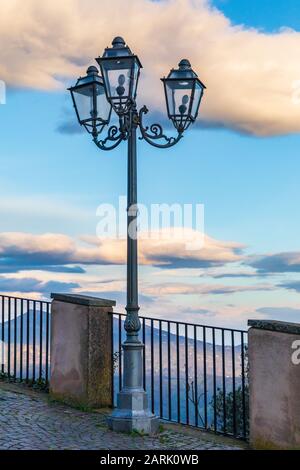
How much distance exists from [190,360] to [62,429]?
2.19 m

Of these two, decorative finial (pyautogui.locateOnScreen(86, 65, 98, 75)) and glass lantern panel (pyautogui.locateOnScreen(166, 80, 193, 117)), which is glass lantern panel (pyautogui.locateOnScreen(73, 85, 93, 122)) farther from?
glass lantern panel (pyautogui.locateOnScreen(166, 80, 193, 117))

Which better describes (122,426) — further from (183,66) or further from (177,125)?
(183,66)

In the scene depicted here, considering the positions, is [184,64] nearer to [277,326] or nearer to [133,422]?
[277,326]

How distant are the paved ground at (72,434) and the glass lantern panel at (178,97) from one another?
402 cm

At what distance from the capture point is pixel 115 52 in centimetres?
780

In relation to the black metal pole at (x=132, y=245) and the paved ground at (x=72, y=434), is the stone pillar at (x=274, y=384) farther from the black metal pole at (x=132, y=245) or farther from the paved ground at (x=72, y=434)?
the black metal pole at (x=132, y=245)

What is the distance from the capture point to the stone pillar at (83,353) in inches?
358

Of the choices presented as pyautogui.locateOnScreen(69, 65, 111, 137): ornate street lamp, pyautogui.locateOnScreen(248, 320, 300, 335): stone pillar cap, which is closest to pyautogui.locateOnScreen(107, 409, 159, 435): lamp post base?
pyautogui.locateOnScreen(248, 320, 300, 335): stone pillar cap

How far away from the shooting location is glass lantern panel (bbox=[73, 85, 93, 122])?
8.53 metres

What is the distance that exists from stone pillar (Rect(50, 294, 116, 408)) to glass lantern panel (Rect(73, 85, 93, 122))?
8.50ft

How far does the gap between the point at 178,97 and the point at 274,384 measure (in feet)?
12.3

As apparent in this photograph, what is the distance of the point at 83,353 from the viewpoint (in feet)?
30.0

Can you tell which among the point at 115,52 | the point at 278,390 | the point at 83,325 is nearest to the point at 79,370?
the point at 83,325

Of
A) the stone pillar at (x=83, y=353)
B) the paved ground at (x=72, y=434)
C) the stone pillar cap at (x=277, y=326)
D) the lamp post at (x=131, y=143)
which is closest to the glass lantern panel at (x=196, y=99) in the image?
the lamp post at (x=131, y=143)
